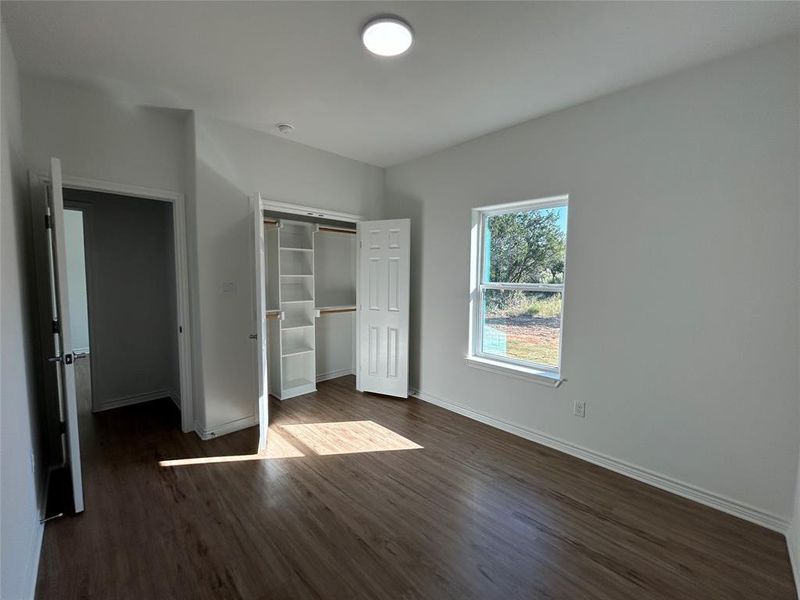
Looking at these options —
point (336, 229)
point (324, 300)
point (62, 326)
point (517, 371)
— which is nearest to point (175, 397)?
point (324, 300)

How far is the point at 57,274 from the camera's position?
1.96 meters

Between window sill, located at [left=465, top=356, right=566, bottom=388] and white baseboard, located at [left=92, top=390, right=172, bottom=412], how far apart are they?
3.45 meters

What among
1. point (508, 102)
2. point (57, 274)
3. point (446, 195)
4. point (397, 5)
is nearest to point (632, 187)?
point (508, 102)

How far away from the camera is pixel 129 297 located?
12.1 ft

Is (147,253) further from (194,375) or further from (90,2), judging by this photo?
(90,2)

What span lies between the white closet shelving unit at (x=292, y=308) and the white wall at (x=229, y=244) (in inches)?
26.6

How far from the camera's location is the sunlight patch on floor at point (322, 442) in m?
2.65

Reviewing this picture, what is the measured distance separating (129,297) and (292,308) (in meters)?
1.67

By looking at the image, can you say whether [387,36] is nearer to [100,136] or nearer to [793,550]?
[100,136]

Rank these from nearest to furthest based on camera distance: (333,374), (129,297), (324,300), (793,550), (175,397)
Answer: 1. (793,550)
2. (129,297)
3. (175,397)
4. (324,300)
5. (333,374)

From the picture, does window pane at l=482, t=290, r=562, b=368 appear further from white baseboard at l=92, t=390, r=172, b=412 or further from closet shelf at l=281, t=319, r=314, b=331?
white baseboard at l=92, t=390, r=172, b=412

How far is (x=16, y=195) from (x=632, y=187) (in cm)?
370

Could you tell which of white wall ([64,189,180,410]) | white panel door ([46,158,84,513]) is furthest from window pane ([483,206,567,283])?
white wall ([64,189,180,410])

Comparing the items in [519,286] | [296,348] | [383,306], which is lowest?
[296,348]
